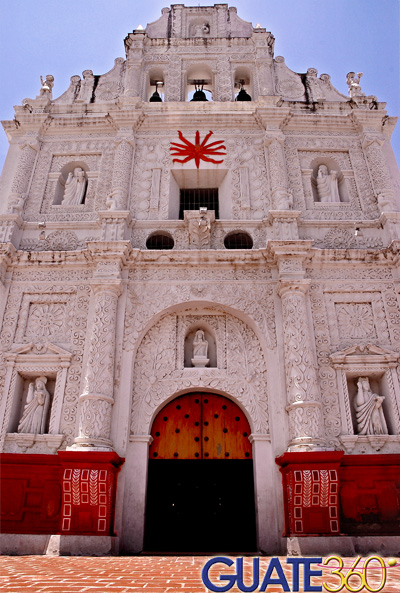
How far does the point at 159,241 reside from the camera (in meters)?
12.0

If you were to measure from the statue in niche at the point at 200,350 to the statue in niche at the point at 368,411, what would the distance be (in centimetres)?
339

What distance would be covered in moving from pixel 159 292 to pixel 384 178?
689cm

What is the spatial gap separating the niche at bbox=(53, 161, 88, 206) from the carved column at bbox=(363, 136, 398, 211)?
8040mm

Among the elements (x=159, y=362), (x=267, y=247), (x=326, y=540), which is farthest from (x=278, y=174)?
(x=326, y=540)

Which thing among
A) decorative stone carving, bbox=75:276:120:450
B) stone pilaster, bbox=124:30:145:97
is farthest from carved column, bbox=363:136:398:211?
decorative stone carving, bbox=75:276:120:450

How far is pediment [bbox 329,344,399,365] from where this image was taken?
1002 centimetres

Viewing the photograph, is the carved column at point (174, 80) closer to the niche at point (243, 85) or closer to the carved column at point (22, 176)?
the niche at point (243, 85)

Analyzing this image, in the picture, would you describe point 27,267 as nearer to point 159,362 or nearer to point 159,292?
point 159,292

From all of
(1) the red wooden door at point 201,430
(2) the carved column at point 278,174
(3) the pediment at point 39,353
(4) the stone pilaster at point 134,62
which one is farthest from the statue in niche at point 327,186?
(3) the pediment at point 39,353

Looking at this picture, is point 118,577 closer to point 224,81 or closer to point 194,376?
point 194,376

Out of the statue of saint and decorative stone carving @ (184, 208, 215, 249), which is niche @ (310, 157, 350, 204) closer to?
decorative stone carving @ (184, 208, 215, 249)

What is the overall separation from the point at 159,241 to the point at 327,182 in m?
5.06

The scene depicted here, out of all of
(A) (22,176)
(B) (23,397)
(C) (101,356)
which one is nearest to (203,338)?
(C) (101,356)

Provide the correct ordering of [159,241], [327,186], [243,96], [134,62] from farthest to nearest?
1. [134,62]
2. [243,96]
3. [327,186]
4. [159,241]
